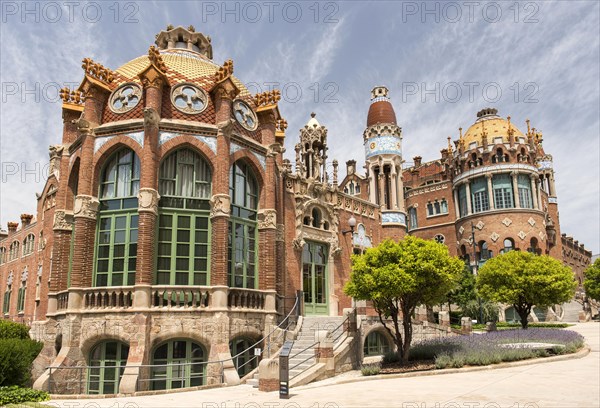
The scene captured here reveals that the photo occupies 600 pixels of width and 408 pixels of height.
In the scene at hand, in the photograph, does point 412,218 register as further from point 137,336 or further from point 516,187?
point 137,336

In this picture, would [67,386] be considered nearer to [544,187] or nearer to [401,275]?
[401,275]

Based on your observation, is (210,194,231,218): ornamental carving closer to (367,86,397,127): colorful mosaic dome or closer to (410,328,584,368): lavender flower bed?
(410,328,584,368): lavender flower bed

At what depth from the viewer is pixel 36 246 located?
Result: 35.8 meters

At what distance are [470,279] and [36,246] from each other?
3264 centimetres

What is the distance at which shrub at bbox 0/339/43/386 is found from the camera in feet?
47.6

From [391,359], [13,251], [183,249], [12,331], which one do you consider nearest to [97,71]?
[183,249]

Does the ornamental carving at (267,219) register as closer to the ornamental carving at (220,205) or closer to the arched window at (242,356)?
the ornamental carving at (220,205)

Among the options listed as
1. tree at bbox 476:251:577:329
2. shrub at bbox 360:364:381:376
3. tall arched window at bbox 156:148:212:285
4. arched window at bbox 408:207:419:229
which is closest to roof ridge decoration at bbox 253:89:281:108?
tall arched window at bbox 156:148:212:285

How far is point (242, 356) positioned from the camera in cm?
1988

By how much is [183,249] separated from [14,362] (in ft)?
22.0

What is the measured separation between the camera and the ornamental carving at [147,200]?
18.7 metres

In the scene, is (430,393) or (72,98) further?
(72,98)

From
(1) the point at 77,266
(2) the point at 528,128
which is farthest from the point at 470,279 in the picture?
(1) the point at 77,266

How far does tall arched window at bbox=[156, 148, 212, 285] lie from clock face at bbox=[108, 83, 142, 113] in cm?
263
